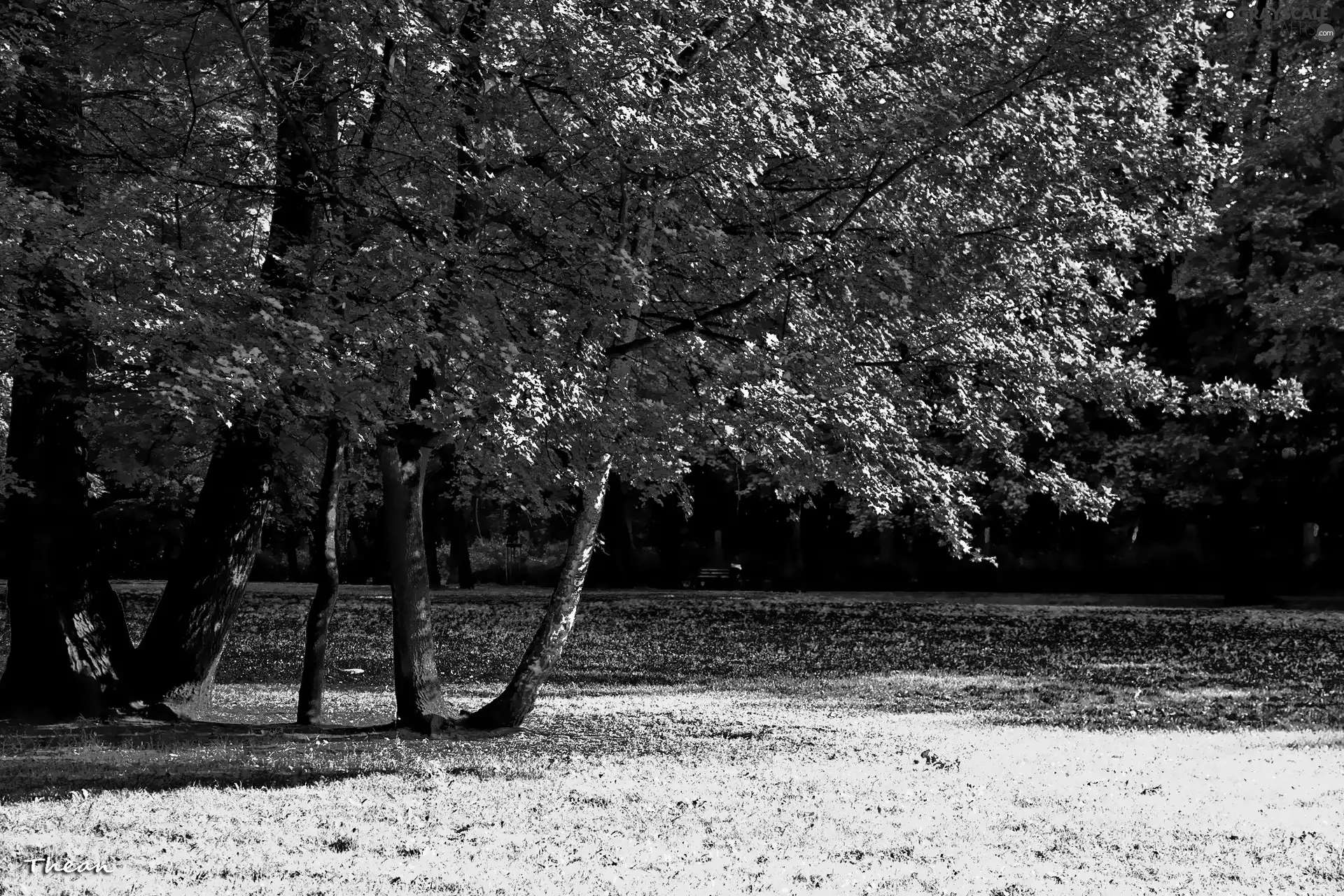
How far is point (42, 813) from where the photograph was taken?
8.52m

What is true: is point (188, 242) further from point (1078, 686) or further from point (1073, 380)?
point (1078, 686)

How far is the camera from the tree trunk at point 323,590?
46.4 feet

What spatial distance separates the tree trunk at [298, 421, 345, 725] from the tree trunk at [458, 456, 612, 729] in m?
1.68

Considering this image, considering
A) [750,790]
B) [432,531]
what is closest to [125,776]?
[750,790]

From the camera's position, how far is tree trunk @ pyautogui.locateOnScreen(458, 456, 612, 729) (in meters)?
13.5

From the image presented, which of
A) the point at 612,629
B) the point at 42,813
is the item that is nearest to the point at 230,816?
the point at 42,813

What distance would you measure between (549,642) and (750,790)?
13.1ft

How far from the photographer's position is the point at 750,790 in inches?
395

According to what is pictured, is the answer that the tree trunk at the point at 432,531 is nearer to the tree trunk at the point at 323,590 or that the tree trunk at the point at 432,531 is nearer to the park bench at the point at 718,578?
the park bench at the point at 718,578

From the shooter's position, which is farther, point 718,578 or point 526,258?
point 718,578

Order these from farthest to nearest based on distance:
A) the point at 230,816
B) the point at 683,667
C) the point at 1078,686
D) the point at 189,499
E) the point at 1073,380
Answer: the point at 189,499, the point at 683,667, the point at 1078,686, the point at 1073,380, the point at 230,816

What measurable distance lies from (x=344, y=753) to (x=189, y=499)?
13.5 meters

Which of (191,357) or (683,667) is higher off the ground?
(191,357)

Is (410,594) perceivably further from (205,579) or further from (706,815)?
(706,815)
